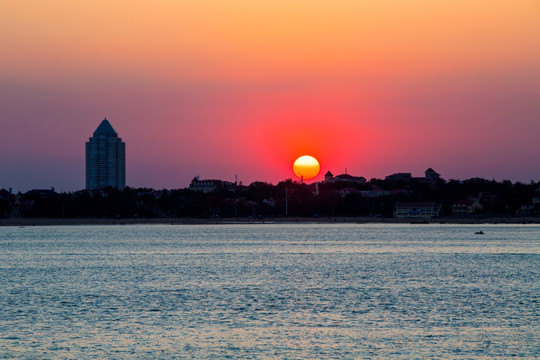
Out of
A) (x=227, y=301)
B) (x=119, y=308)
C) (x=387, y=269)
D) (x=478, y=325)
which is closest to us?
(x=478, y=325)

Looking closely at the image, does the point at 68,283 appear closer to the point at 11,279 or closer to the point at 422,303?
the point at 11,279

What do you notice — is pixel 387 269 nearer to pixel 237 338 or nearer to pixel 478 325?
pixel 478 325

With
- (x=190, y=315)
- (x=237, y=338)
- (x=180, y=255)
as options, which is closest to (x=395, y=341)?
(x=237, y=338)

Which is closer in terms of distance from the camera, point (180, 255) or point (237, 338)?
point (237, 338)

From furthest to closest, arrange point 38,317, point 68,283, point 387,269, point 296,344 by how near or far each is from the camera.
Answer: point 387,269 < point 68,283 < point 38,317 < point 296,344

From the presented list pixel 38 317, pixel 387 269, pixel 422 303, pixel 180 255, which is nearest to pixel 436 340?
pixel 422 303

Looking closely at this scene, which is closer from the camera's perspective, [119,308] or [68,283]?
[119,308]

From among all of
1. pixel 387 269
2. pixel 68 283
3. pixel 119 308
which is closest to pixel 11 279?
pixel 68 283

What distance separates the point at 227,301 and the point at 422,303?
11884 mm

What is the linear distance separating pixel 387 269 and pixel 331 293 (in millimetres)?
22941

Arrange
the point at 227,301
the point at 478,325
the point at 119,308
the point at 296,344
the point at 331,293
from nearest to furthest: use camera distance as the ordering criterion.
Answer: the point at 296,344
the point at 478,325
the point at 119,308
the point at 227,301
the point at 331,293

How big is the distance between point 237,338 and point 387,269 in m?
41.9

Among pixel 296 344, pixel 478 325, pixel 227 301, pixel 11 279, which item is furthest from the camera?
pixel 11 279

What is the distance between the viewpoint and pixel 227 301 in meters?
48.6
